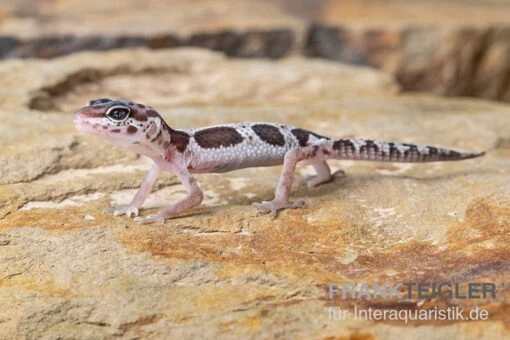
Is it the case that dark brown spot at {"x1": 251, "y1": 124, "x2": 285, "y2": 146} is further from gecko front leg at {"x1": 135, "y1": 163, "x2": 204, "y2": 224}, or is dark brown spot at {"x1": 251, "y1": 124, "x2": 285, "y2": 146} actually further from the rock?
the rock

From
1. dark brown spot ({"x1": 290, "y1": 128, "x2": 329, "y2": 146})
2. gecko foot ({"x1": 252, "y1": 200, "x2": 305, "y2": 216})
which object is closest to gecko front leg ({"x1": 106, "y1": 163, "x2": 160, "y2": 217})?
gecko foot ({"x1": 252, "y1": 200, "x2": 305, "y2": 216})

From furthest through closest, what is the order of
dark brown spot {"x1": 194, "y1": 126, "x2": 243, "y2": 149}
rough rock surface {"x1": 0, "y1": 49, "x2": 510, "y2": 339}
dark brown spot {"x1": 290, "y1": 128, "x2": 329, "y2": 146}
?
dark brown spot {"x1": 290, "y1": 128, "x2": 329, "y2": 146}, dark brown spot {"x1": 194, "y1": 126, "x2": 243, "y2": 149}, rough rock surface {"x1": 0, "y1": 49, "x2": 510, "y2": 339}

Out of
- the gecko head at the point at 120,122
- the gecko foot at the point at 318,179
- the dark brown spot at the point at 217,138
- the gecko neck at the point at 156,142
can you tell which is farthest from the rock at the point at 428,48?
the gecko head at the point at 120,122

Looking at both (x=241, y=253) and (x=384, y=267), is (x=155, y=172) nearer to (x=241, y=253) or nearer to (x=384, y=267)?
(x=241, y=253)

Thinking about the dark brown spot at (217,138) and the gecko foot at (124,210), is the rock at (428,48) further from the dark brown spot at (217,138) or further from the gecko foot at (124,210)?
the gecko foot at (124,210)

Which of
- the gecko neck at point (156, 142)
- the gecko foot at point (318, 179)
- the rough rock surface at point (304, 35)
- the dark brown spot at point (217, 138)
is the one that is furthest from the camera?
the rough rock surface at point (304, 35)

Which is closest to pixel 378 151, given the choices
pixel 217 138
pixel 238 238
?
pixel 217 138

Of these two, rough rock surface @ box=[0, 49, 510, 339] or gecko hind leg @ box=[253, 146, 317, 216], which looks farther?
gecko hind leg @ box=[253, 146, 317, 216]

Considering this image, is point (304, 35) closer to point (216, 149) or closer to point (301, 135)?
point (301, 135)
